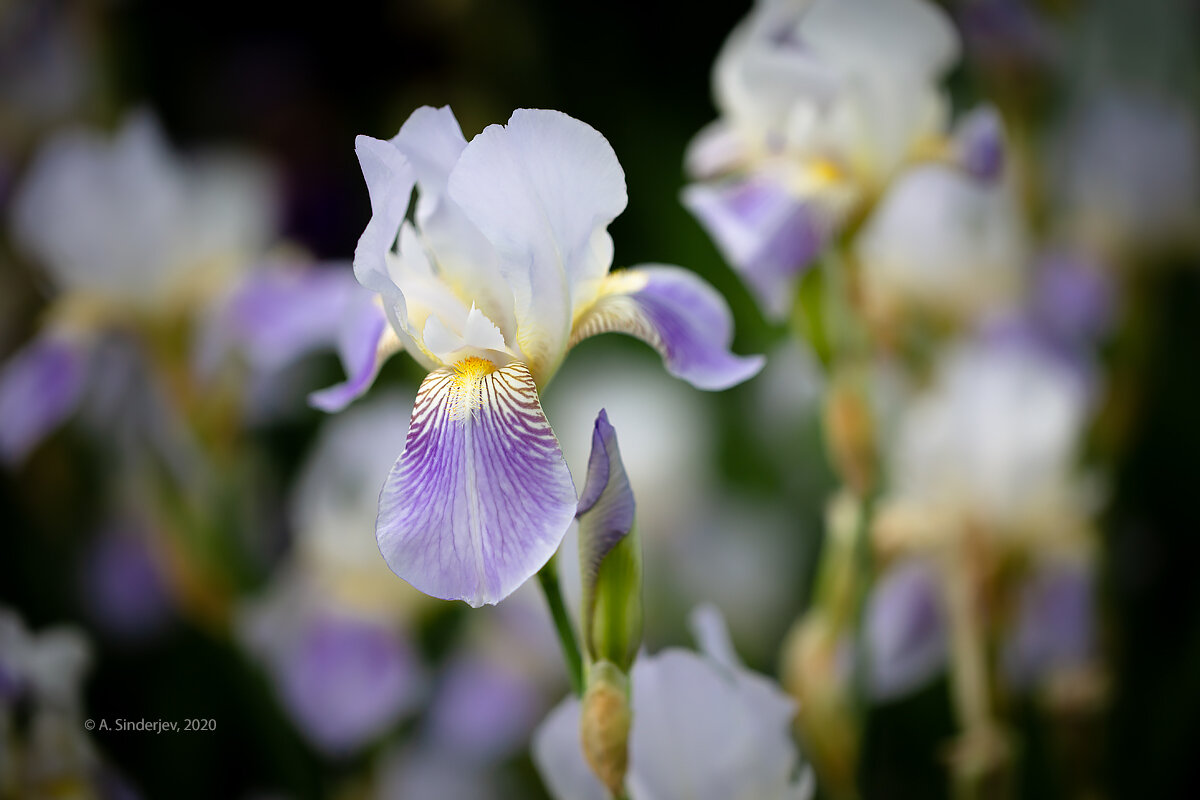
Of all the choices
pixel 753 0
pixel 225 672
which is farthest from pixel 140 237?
pixel 753 0

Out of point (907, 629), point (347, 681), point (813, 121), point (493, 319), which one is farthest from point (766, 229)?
point (347, 681)

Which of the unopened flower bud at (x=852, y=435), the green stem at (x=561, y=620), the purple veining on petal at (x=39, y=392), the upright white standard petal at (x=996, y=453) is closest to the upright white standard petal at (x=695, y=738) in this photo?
the green stem at (x=561, y=620)

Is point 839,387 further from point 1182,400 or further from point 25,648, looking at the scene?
point 1182,400

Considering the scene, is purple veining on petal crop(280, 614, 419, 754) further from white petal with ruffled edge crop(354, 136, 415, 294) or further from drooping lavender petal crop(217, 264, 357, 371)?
white petal with ruffled edge crop(354, 136, 415, 294)

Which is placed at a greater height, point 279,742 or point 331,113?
point 331,113

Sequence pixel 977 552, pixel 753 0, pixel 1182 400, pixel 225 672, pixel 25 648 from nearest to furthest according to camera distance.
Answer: pixel 25 648, pixel 977 552, pixel 225 672, pixel 1182 400, pixel 753 0

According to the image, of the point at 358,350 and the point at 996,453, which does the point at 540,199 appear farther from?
the point at 996,453

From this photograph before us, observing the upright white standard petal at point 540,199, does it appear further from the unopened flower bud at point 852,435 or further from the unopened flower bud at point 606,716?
the unopened flower bud at point 852,435

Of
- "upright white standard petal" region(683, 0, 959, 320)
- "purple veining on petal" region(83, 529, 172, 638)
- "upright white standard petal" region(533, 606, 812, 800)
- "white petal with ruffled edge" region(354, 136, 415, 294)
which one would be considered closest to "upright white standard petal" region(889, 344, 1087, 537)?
"upright white standard petal" region(683, 0, 959, 320)
